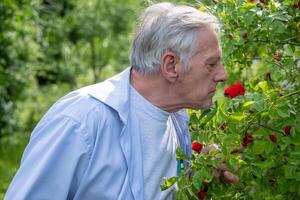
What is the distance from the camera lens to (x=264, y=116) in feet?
8.68

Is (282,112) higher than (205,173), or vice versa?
(282,112)

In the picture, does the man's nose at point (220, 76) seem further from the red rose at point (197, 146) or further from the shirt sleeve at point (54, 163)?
the shirt sleeve at point (54, 163)

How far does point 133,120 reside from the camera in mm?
2580

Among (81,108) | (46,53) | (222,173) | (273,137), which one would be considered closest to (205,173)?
(222,173)

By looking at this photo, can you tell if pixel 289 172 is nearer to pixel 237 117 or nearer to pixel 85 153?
pixel 237 117

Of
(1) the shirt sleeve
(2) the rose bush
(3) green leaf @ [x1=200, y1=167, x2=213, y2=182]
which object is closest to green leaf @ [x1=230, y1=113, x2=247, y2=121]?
(2) the rose bush

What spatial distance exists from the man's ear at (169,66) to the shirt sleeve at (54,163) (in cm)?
37

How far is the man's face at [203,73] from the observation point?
2.57 meters

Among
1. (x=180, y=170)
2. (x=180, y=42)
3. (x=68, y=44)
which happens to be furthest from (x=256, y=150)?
(x=68, y=44)

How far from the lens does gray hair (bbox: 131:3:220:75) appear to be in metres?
2.54

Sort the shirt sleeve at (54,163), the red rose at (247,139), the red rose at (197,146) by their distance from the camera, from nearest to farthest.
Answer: the shirt sleeve at (54,163)
the red rose at (247,139)
the red rose at (197,146)

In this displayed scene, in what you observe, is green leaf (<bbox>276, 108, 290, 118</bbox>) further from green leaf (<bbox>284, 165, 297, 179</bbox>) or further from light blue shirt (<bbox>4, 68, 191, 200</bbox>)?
light blue shirt (<bbox>4, 68, 191, 200</bbox>)

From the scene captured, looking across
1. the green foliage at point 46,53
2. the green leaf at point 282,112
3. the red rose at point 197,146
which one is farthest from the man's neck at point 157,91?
the green foliage at point 46,53

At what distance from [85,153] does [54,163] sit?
0.36 ft
